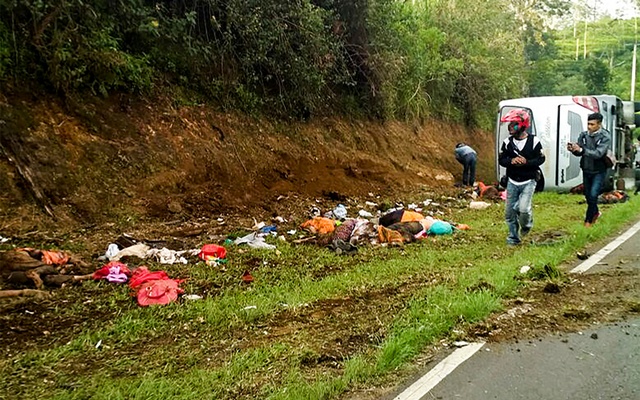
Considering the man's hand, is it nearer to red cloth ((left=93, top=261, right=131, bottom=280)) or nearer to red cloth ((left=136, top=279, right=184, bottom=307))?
red cloth ((left=136, top=279, right=184, bottom=307))

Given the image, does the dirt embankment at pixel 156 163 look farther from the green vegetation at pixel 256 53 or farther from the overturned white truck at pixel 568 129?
the overturned white truck at pixel 568 129

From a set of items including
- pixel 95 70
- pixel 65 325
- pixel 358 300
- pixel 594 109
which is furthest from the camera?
pixel 594 109

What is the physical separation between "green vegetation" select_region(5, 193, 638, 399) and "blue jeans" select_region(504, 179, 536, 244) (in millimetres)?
724

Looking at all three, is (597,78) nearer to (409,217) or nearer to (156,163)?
(409,217)

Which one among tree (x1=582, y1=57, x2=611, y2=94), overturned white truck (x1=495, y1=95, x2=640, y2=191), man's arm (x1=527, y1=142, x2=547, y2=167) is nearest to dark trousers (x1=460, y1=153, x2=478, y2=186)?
overturned white truck (x1=495, y1=95, x2=640, y2=191)

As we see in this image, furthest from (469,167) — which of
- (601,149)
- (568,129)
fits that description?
(601,149)

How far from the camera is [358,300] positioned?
536 centimetres

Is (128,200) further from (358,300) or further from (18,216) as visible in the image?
(358,300)

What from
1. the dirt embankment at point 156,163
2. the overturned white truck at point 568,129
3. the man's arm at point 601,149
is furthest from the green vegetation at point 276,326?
the overturned white truck at point 568,129

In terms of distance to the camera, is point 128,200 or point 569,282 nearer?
point 569,282

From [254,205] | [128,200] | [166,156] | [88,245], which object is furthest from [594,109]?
[88,245]

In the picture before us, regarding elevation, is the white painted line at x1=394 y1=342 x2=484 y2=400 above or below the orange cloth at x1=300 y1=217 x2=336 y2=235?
above

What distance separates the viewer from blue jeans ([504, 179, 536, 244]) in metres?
8.23

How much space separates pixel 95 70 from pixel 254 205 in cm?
373
